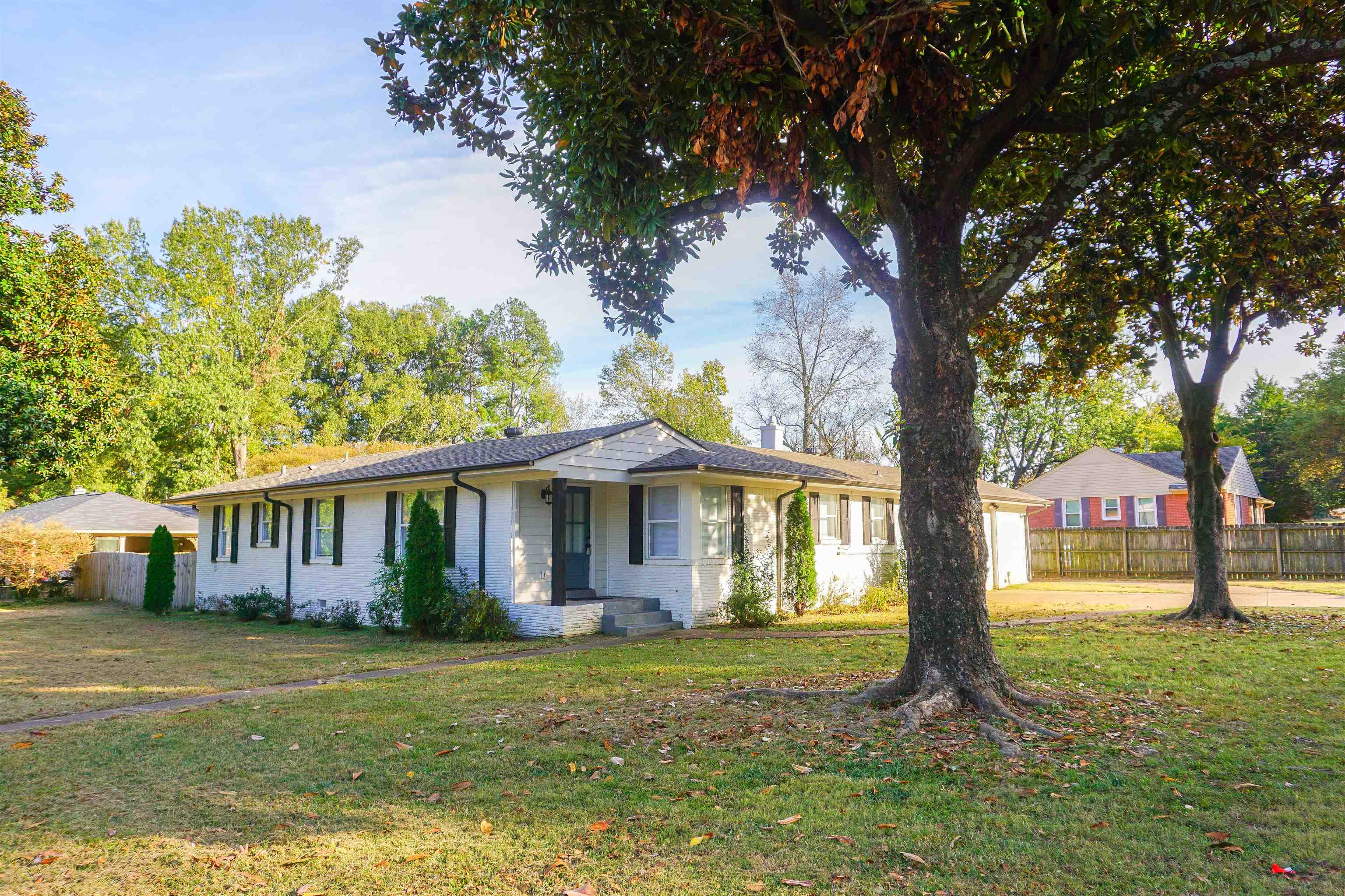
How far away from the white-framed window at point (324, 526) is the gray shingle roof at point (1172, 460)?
32547 millimetres

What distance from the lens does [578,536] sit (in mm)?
15898

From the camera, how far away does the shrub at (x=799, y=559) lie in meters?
17.1

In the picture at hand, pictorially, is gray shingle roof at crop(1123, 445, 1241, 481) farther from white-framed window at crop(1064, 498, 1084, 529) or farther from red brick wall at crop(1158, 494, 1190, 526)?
white-framed window at crop(1064, 498, 1084, 529)

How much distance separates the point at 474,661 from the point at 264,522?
11.6 meters

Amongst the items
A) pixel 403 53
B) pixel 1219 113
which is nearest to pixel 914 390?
pixel 1219 113

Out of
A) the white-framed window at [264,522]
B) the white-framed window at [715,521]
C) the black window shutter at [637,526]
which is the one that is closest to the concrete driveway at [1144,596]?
the white-framed window at [715,521]

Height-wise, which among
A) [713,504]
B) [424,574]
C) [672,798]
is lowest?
[672,798]

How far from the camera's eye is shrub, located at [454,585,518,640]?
13672 mm

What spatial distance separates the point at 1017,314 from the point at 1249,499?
3208 centimetres

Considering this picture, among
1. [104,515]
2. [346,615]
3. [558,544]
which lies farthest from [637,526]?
[104,515]

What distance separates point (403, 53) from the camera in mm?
8617

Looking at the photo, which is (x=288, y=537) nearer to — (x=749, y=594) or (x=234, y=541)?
(x=234, y=541)

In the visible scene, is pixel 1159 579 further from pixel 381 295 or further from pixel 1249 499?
pixel 381 295

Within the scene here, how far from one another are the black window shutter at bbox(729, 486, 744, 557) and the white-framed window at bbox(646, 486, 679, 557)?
50.2 inches
